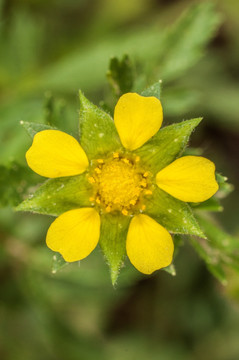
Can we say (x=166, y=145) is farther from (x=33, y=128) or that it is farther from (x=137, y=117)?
(x=33, y=128)

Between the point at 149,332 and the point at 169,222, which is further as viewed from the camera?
the point at 149,332

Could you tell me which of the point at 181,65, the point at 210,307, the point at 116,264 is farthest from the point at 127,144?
the point at 210,307

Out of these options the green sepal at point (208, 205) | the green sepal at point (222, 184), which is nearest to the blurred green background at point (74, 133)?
the green sepal at point (222, 184)

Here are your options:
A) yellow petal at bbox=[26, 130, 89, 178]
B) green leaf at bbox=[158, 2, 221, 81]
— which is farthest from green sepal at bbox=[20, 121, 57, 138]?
green leaf at bbox=[158, 2, 221, 81]

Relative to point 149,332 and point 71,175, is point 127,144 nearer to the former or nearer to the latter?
point 71,175

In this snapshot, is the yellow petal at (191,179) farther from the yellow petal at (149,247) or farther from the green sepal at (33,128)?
the green sepal at (33,128)

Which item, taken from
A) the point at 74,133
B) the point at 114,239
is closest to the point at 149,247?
the point at 114,239
